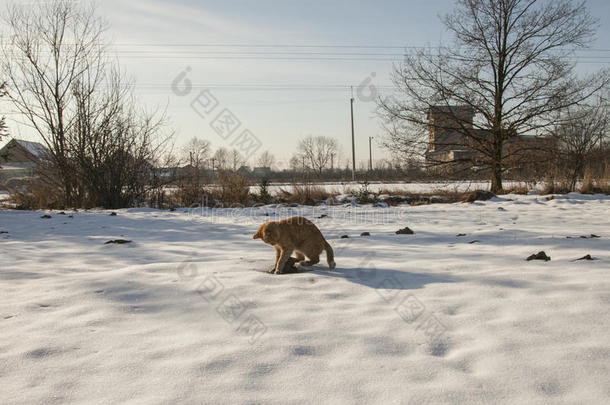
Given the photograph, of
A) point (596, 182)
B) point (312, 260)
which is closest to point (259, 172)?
point (596, 182)

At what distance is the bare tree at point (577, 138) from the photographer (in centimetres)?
1334

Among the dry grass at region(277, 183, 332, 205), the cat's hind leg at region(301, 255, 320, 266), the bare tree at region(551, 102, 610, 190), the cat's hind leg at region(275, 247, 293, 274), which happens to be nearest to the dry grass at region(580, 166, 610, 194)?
the bare tree at region(551, 102, 610, 190)

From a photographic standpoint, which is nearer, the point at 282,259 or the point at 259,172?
the point at 282,259

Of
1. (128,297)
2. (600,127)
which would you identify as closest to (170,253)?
(128,297)

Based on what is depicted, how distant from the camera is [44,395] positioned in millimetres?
1718

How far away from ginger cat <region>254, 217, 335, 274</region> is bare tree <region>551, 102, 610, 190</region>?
13290 mm

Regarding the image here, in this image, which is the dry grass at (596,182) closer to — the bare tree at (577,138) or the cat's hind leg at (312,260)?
the bare tree at (577,138)

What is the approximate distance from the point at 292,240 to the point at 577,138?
16.1 metres

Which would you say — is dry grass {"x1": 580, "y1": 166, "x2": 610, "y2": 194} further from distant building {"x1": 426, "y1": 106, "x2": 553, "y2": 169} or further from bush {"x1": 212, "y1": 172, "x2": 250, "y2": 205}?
bush {"x1": 212, "y1": 172, "x2": 250, "y2": 205}

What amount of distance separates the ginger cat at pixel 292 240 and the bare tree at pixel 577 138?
1329 centimetres

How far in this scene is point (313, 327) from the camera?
2459 mm

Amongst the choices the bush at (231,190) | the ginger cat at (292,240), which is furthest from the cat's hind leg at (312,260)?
the bush at (231,190)

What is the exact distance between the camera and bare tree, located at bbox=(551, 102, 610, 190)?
43.8 ft

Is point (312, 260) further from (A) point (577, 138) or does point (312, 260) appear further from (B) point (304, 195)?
(A) point (577, 138)
